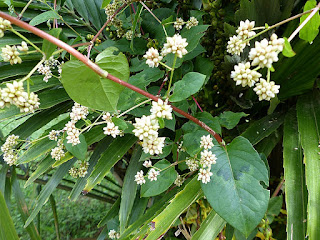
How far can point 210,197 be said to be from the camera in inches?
16.8

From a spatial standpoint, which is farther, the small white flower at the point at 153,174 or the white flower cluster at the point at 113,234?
the white flower cluster at the point at 113,234

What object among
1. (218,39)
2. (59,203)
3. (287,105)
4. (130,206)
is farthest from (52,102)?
(59,203)

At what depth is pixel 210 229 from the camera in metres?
0.56

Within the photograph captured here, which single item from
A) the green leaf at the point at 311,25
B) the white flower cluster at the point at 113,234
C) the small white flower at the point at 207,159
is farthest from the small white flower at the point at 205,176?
the white flower cluster at the point at 113,234

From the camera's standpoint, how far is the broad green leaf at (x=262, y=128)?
62 cm

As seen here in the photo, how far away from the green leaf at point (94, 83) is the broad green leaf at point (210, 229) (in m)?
0.31

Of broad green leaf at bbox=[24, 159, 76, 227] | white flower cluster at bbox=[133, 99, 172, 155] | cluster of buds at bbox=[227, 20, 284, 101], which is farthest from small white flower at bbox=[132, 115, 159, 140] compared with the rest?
broad green leaf at bbox=[24, 159, 76, 227]

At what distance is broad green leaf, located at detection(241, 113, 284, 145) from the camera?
62cm

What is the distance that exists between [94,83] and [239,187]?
0.80ft

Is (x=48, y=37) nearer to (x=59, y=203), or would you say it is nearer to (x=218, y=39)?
(x=218, y=39)

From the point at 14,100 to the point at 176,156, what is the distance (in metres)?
0.34

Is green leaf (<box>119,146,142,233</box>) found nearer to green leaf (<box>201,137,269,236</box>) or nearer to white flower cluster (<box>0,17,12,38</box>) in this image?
green leaf (<box>201,137,269,236</box>)

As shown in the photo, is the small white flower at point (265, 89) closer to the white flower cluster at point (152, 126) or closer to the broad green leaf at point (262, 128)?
the white flower cluster at point (152, 126)

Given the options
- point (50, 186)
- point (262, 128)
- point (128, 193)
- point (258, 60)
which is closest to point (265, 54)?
point (258, 60)
